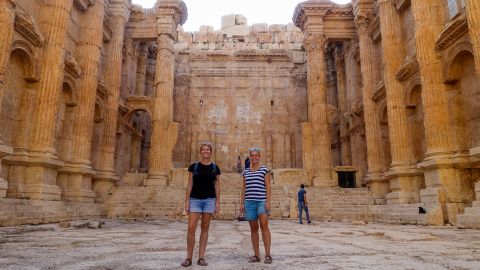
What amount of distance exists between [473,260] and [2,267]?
17.8 ft

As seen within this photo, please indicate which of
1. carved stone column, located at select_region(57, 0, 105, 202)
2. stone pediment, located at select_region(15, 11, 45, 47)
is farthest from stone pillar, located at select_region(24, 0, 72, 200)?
carved stone column, located at select_region(57, 0, 105, 202)

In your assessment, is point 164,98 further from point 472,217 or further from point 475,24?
point 472,217

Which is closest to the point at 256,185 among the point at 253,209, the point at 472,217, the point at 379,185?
the point at 253,209

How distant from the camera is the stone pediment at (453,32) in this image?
11117mm

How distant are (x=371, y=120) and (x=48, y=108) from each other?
15.1 metres

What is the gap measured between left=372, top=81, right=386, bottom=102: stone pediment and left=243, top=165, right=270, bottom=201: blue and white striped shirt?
579 inches

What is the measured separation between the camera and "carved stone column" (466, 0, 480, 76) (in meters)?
9.80

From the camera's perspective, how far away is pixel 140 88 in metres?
25.3

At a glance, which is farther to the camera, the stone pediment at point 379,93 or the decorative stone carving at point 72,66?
the stone pediment at point 379,93

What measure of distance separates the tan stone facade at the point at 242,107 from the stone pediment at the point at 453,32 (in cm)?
5

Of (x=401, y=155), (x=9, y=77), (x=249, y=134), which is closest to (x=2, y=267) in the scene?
(x=9, y=77)

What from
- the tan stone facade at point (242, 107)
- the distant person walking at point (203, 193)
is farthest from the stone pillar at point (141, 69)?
the distant person walking at point (203, 193)

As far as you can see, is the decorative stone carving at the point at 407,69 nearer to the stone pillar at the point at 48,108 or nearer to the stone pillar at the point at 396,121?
the stone pillar at the point at 396,121

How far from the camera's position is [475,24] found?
390 inches
